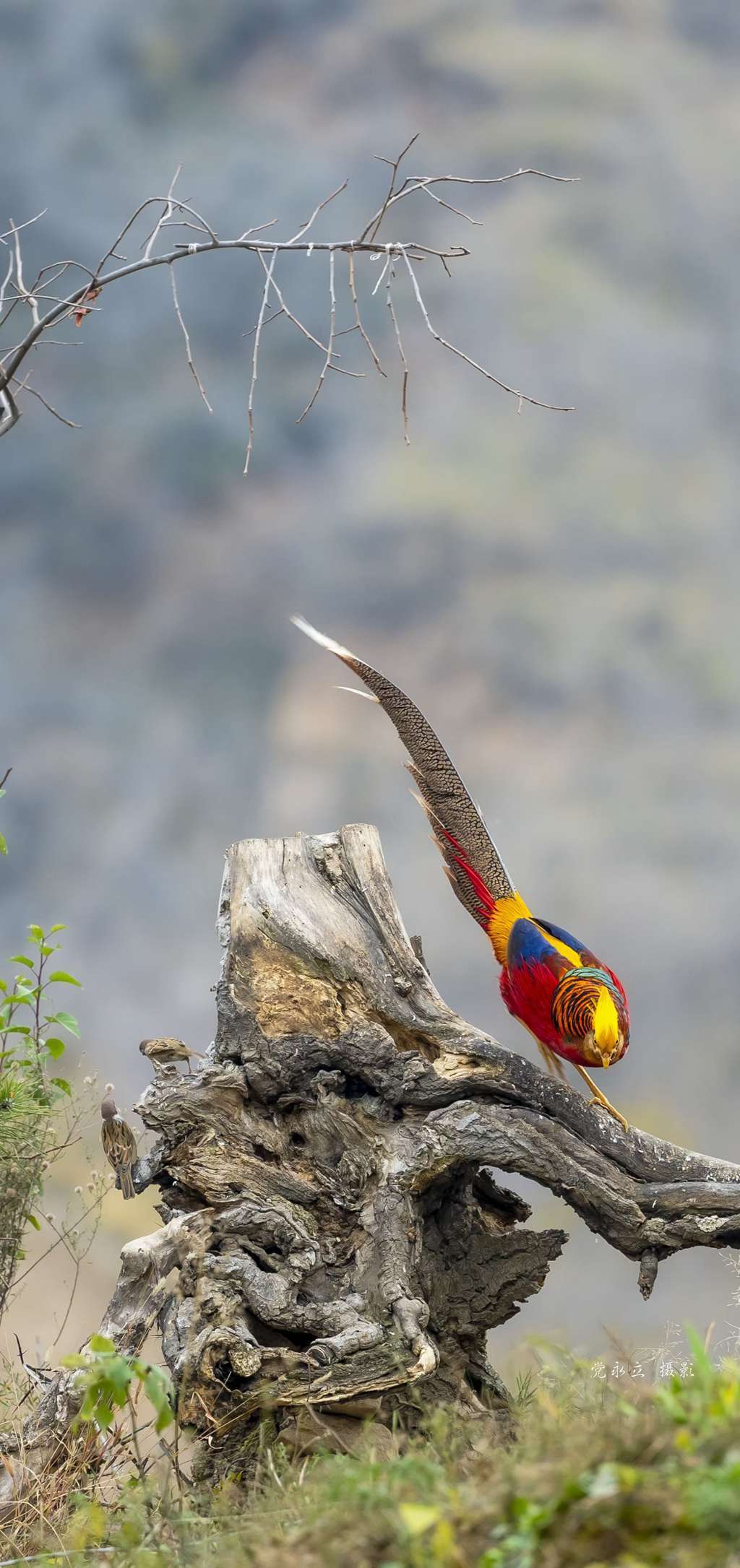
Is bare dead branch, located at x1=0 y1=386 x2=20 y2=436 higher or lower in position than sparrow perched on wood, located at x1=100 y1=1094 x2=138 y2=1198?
higher

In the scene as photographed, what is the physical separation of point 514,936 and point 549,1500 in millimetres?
2343

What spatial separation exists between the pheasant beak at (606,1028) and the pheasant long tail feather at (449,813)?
25.5 inches

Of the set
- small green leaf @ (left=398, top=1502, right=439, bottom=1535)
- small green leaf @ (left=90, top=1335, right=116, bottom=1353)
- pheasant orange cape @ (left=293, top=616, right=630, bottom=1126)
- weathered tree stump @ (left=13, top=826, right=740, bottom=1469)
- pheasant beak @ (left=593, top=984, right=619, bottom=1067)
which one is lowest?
small green leaf @ (left=398, top=1502, right=439, bottom=1535)

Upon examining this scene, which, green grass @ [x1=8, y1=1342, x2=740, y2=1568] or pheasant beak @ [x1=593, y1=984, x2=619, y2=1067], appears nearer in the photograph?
green grass @ [x1=8, y1=1342, x2=740, y2=1568]

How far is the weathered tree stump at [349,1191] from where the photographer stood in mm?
3342

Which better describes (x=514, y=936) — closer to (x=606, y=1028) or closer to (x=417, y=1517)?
(x=606, y=1028)

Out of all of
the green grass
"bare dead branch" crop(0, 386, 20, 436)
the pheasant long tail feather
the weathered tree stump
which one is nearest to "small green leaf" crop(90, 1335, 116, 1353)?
the green grass

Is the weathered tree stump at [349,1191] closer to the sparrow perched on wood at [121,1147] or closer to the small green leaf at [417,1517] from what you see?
the sparrow perched on wood at [121,1147]

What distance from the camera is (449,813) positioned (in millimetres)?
4223

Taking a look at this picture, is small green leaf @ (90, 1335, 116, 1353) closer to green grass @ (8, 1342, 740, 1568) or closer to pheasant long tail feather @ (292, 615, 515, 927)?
green grass @ (8, 1342, 740, 1568)

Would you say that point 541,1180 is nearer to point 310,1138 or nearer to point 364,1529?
point 310,1138

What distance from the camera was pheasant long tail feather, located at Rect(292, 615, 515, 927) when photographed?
4.18 metres

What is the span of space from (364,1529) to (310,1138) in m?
2.16

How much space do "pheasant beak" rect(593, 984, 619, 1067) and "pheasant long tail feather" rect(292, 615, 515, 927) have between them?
2.12 feet
